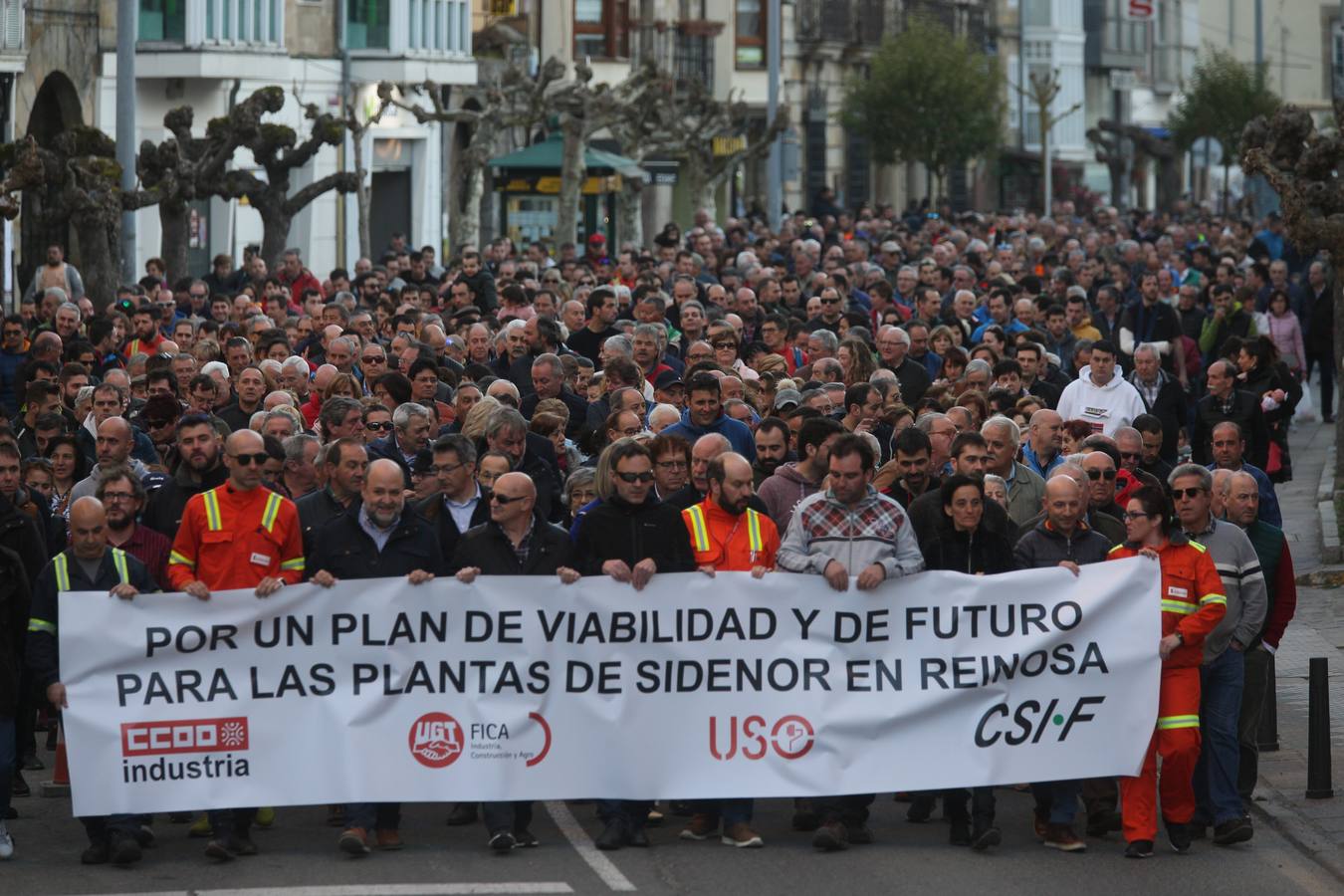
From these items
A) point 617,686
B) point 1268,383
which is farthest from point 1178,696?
point 1268,383

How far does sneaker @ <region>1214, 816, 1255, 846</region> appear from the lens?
10844 mm

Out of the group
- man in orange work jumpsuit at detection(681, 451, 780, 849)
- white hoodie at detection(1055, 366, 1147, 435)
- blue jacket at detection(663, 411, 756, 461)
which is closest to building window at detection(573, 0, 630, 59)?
white hoodie at detection(1055, 366, 1147, 435)

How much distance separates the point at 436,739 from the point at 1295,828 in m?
3.74

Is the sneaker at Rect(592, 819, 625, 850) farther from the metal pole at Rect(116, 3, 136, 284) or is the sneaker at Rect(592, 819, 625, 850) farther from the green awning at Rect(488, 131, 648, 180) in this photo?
the green awning at Rect(488, 131, 648, 180)

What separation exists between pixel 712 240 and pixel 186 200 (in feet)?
26.0

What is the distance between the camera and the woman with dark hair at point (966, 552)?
35.4 feet

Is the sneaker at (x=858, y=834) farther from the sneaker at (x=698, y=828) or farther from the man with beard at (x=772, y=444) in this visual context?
the man with beard at (x=772, y=444)

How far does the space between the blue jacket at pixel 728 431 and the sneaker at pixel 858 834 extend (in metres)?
3.70

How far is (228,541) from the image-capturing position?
35.1 ft

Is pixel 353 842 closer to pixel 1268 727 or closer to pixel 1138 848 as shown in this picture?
pixel 1138 848

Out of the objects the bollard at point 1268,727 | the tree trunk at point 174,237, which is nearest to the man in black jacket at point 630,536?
the bollard at point 1268,727

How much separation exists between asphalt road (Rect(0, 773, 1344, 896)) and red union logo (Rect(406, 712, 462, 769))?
389 mm

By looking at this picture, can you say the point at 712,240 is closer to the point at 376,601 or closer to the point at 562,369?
the point at 562,369

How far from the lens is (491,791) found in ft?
34.6
